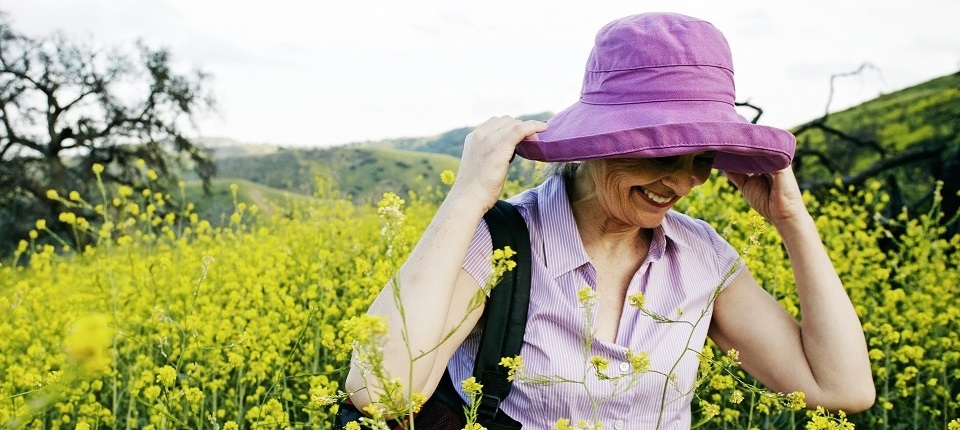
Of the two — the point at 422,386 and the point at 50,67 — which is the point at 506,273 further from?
the point at 50,67

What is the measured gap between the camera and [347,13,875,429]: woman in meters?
1.71

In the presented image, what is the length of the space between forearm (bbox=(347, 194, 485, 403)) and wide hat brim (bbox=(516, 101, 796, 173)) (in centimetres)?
23

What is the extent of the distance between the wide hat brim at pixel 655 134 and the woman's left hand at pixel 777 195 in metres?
0.21

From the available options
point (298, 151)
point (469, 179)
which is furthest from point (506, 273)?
point (298, 151)

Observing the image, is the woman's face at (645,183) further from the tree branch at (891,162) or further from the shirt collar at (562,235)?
the tree branch at (891,162)

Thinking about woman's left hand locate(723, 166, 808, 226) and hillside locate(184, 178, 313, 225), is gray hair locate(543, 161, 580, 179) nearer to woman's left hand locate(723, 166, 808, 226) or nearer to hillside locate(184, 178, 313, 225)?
woman's left hand locate(723, 166, 808, 226)

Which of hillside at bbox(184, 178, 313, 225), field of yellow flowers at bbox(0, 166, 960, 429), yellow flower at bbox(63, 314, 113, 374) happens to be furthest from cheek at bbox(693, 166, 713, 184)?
hillside at bbox(184, 178, 313, 225)

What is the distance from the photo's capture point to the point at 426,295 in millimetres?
1660

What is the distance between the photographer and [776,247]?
3615mm

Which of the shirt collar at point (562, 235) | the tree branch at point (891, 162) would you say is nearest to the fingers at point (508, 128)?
the shirt collar at point (562, 235)

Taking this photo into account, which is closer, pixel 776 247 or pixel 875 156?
pixel 776 247

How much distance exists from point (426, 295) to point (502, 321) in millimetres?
215

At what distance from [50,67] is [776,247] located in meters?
16.9

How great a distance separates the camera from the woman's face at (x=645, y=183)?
5.94 ft
